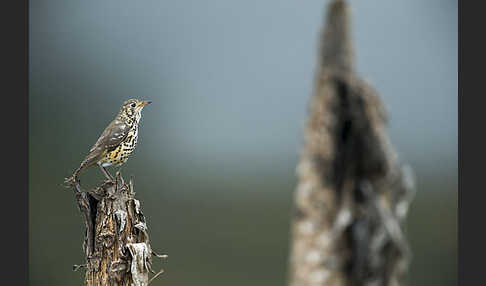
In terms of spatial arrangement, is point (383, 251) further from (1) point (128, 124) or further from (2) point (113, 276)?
(1) point (128, 124)

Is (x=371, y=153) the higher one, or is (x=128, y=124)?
(x=128, y=124)

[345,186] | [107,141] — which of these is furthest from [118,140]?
[345,186]

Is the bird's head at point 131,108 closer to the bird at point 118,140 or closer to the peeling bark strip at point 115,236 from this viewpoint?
the bird at point 118,140

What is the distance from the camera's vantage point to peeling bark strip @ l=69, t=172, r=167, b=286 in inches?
56.2

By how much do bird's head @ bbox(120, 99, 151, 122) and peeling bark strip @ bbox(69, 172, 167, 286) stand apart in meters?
0.22

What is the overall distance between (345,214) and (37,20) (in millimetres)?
2006

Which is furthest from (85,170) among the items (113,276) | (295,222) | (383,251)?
(383,251)

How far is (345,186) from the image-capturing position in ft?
2.51

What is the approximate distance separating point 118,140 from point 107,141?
0.03m

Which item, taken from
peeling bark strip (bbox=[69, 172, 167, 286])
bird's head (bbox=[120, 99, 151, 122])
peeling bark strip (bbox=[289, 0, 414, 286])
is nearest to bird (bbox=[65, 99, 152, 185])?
bird's head (bbox=[120, 99, 151, 122])

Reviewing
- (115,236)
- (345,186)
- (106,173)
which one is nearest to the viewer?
(345,186)

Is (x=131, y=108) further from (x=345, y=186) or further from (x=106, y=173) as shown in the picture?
(x=345, y=186)

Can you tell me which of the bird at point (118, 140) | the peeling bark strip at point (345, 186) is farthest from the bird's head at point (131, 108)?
the peeling bark strip at point (345, 186)

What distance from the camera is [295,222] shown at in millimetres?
780
